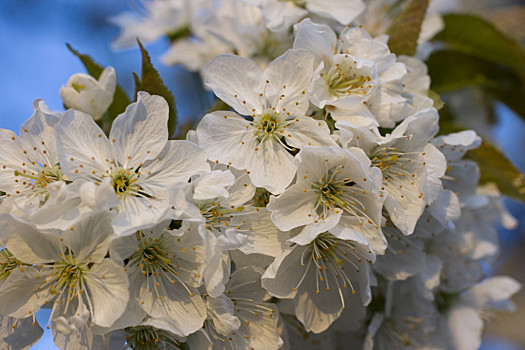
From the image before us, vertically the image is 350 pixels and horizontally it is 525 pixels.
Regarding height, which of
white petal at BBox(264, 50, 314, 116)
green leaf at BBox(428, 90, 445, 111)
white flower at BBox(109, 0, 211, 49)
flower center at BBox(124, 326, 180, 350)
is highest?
white petal at BBox(264, 50, 314, 116)

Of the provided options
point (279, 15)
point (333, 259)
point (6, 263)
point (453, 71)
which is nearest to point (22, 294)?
point (6, 263)

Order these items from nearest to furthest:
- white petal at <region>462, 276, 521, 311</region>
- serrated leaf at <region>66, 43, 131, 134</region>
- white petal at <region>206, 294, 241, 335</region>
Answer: white petal at <region>206, 294, 241, 335</region>, serrated leaf at <region>66, 43, 131, 134</region>, white petal at <region>462, 276, 521, 311</region>

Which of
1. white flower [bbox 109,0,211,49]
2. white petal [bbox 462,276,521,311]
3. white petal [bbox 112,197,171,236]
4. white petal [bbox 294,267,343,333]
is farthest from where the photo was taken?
white flower [bbox 109,0,211,49]

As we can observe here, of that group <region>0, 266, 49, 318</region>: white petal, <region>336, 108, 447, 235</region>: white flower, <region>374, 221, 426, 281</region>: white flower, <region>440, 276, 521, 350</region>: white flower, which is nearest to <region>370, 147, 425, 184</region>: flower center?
<region>336, 108, 447, 235</region>: white flower

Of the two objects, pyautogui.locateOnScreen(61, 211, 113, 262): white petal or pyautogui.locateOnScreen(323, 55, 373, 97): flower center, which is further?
pyautogui.locateOnScreen(323, 55, 373, 97): flower center

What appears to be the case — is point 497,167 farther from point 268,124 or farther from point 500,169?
point 268,124

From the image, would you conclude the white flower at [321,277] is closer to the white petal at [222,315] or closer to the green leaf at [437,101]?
the white petal at [222,315]

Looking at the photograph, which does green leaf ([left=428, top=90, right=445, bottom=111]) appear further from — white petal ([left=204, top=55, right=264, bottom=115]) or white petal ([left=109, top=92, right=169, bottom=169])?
white petal ([left=109, top=92, right=169, bottom=169])

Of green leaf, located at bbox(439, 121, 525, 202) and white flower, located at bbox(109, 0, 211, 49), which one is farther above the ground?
white flower, located at bbox(109, 0, 211, 49)
